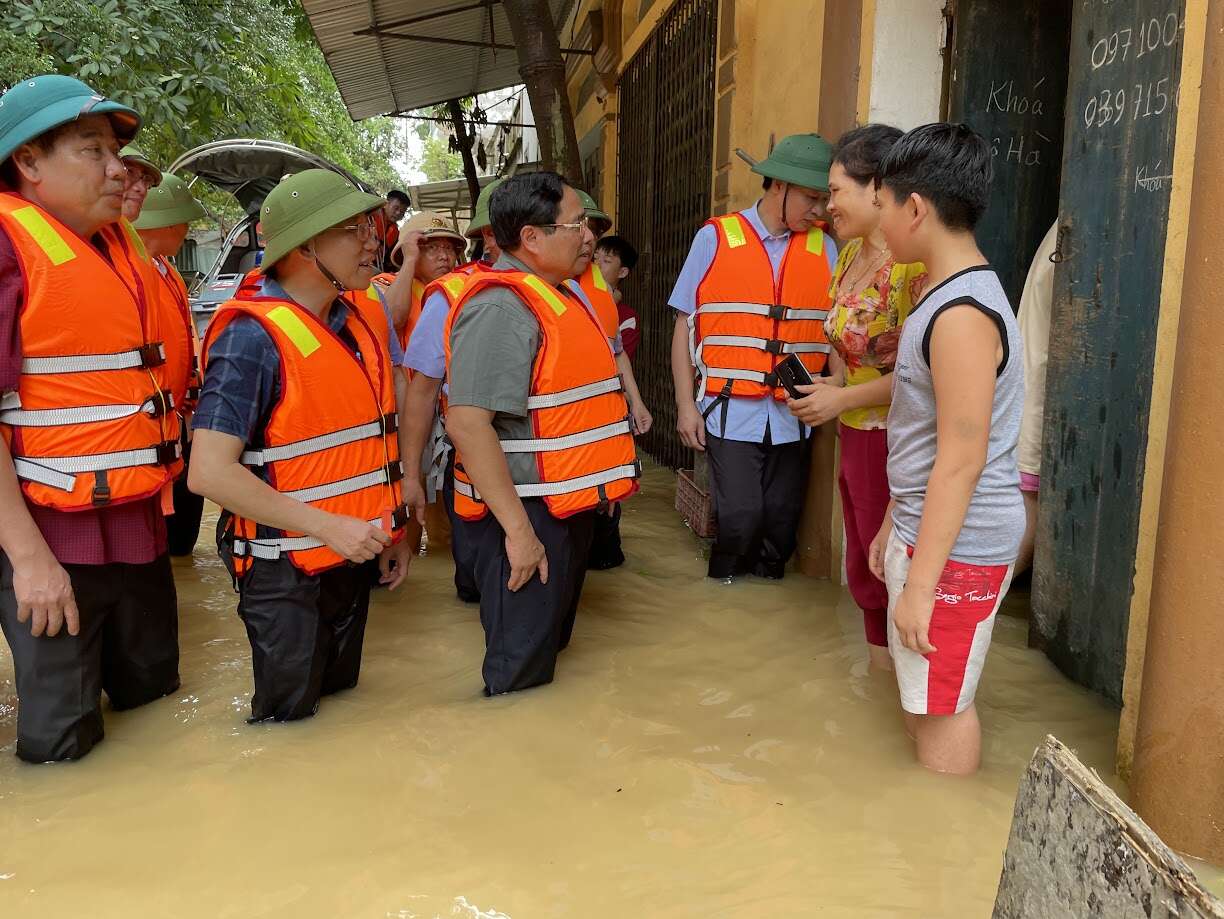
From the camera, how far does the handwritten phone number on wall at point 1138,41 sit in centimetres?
265

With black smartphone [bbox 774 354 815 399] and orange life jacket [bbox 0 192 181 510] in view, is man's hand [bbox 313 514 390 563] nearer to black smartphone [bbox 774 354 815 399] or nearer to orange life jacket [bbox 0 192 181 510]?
orange life jacket [bbox 0 192 181 510]

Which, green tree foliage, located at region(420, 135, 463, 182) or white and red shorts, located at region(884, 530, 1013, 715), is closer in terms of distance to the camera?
white and red shorts, located at region(884, 530, 1013, 715)

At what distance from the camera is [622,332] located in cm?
615

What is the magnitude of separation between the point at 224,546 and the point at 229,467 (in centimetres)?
38

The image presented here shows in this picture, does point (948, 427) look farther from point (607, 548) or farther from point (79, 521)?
point (607, 548)

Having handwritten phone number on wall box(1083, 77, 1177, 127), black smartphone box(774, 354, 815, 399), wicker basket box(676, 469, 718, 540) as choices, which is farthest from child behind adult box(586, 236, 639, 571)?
handwritten phone number on wall box(1083, 77, 1177, 127)

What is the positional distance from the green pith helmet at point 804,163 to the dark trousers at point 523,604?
5.41ft

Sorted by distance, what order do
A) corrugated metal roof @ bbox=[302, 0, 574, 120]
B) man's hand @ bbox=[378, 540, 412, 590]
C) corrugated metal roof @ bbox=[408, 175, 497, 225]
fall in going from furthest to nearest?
1. corrugated metal roof @ bbox=[408, 175, 497, 225]
2. corrugated metal roof @ bbox=[302, 0, 574, 120]
3. man's hand @ bbox=[378, 540, 412, 590]

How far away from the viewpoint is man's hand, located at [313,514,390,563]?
274 cm

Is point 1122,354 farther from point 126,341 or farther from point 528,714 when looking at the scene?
point 126,341

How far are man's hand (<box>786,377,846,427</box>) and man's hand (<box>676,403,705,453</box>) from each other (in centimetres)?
85

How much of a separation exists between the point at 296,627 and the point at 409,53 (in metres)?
8.71

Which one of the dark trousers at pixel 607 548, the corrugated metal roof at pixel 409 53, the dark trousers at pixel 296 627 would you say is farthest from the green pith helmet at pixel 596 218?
the corrugated metal roof at pixel 409 53

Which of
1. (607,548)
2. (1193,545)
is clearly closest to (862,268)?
(1193,545)
